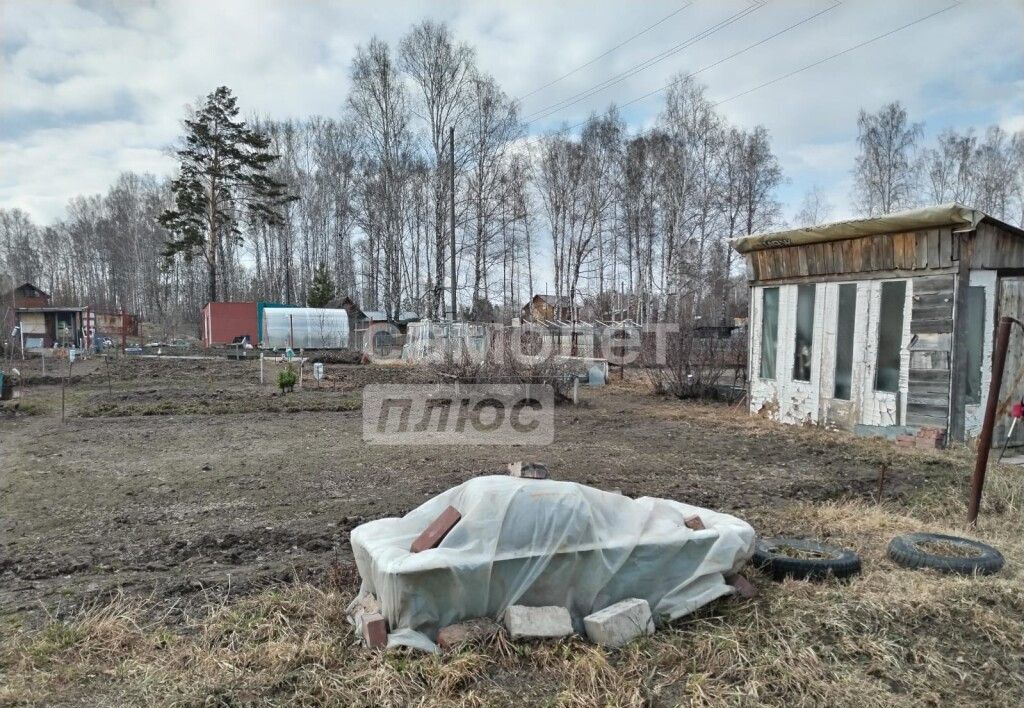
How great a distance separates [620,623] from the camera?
2982mm

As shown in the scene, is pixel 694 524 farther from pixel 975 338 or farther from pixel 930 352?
pixel 975 338

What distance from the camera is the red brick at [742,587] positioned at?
3381 mm

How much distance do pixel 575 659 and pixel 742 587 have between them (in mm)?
1122

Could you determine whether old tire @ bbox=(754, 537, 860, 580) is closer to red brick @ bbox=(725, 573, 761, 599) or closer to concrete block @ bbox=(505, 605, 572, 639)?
red brick @ bbox=(725, 573, 761, 599)

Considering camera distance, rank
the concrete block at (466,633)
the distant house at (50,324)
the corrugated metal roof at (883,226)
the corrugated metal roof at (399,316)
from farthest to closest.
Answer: the corrugated metal roof at (399,316)
the distant house at (50,324)
the corrugated metal roof at (883,226)
the concrete block at (466,633)

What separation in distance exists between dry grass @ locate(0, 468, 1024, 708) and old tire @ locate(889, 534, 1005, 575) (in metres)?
0.20

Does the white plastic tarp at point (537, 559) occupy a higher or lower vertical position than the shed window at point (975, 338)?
lower

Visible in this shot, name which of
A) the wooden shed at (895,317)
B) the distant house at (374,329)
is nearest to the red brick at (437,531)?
the wooden shed at (895,317)

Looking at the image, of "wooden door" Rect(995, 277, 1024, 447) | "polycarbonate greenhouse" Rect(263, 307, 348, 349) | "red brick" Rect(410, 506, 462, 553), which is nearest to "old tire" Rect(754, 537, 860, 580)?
"red brick" Rect(410, 506, 462, 553)

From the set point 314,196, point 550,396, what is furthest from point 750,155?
point 314,196

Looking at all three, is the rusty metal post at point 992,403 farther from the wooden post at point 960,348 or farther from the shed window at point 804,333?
the shed window at point 804,333

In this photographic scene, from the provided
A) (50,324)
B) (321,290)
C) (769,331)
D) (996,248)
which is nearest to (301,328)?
(321,290)

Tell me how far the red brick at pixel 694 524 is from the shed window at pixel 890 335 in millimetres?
6404

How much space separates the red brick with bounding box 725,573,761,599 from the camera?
3381 millimetres
